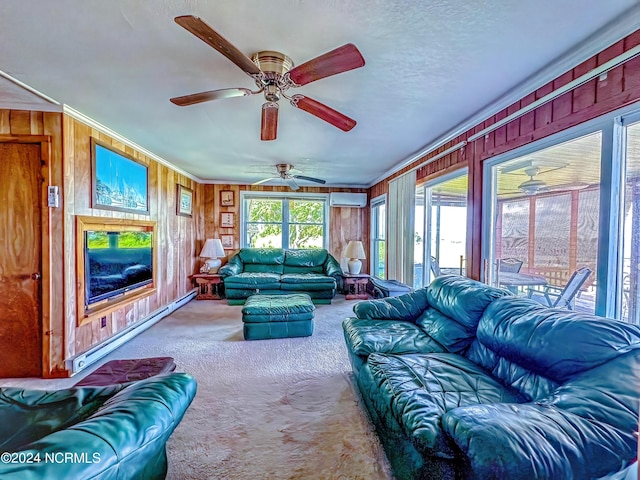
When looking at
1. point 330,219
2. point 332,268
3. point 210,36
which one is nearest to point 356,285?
point 332,268

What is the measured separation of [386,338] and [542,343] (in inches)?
40.7

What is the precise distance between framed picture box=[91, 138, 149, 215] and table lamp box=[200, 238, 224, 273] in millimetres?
1847

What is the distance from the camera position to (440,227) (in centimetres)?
402

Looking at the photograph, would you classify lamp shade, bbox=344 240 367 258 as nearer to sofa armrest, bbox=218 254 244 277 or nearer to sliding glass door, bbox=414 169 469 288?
sliding glass door, bbox=414 169 469 288

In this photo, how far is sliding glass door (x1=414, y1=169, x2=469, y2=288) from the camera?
3559 millimetres

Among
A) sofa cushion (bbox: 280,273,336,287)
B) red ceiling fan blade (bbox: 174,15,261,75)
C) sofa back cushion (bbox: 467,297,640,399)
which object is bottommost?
sofa cushion (bbox: 280,273,336,287)

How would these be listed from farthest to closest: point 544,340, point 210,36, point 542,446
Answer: point 544,340, point 210,36, point 542,446

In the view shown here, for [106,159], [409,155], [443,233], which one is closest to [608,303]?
[443,233]

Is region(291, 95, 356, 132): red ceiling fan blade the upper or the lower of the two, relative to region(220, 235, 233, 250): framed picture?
upper

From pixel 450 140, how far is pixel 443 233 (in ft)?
3.86

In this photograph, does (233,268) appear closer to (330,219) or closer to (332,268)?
(332,268)

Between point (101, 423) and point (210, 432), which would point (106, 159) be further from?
point (101, 423)

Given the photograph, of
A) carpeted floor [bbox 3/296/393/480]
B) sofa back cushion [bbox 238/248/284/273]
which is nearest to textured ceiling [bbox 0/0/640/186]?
carpeted floor [bbox 3/296/393/480]

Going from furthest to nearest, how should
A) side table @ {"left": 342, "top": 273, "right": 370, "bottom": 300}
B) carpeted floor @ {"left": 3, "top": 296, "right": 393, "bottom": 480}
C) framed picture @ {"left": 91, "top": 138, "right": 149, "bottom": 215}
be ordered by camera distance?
1. side table @ {"left": 342, "top": 273, "right": 370, "bottom": 300}
2. framed picture @ {"left": 91, "top": 138, "right": 149, "bottom": 215}
3. carpeted floor @ {"left": 3, "top": 296, "right": 393, "bottom": 480}
